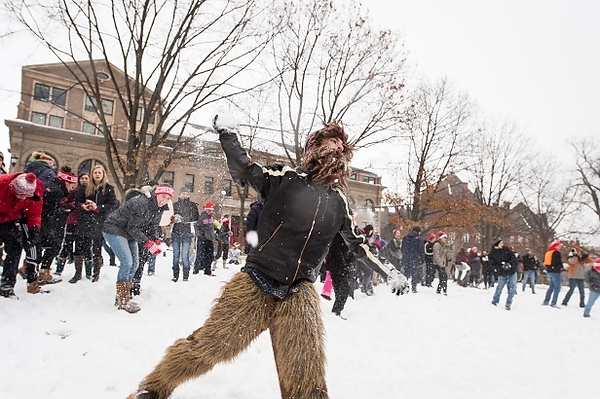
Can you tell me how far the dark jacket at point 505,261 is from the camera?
1070cm

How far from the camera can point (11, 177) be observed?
511 cm

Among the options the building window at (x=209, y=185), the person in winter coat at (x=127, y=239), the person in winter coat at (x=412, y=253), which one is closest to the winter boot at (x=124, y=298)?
the person in winter coat at (x=127, y=239)

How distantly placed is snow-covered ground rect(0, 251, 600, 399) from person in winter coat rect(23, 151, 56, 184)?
175 cm

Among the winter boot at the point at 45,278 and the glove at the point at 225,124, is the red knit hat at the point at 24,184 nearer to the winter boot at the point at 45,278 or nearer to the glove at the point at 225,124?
the winter boot at the point at 45,278

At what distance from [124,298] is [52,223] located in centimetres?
198

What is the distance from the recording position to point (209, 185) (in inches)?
1540

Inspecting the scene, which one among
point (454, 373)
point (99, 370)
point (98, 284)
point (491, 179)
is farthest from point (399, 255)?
point (491, 179)

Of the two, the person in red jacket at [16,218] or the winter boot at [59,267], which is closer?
the person in red jacket at [16,218]

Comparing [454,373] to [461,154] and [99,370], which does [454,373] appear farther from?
[461,154]

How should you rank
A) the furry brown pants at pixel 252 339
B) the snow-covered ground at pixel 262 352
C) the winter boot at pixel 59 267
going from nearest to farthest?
1. the furry brown pants at pixel 252 339
2. the snow-covered ground at pixel 262 352
3. the winter boot at pixel 59 267

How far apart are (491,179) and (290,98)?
19.4m

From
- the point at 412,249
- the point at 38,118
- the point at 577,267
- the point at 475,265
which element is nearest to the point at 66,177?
the point at 412,249

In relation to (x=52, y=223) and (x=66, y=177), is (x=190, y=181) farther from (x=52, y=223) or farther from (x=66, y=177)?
(x=52, y=223)

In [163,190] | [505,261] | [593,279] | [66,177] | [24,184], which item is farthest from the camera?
[593,279]
